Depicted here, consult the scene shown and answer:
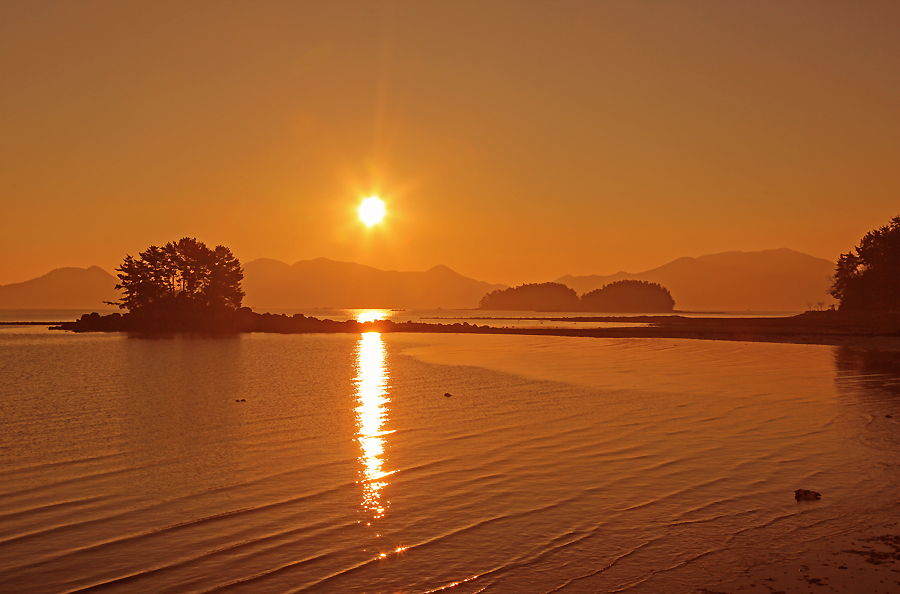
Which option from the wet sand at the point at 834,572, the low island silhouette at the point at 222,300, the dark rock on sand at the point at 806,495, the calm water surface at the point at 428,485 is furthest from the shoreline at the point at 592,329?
the wet sand at the point at 834,572

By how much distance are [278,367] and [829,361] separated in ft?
145

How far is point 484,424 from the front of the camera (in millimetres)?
23375

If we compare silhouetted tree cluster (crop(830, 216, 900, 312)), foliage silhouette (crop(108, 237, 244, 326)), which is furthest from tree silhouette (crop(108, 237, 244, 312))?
silhouetted tree cluster (crop(830, 216, 900, 312))

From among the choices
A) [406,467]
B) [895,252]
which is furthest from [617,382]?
[895,252]

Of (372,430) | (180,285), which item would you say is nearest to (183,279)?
(180,285)

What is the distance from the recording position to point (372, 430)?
72.6 ft

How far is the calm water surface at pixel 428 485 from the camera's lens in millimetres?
9633

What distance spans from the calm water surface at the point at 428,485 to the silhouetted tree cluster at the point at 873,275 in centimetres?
9372

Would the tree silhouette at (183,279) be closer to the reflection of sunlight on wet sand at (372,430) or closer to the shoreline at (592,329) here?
the shoreline at (592,329)

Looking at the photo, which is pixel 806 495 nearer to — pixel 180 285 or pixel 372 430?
pixel 372 430

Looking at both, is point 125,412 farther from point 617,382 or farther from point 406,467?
point 617,382

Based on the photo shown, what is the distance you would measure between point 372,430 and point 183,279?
393 feet

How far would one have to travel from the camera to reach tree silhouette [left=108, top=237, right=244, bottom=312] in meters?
126

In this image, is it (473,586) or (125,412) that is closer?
(473,586)
